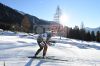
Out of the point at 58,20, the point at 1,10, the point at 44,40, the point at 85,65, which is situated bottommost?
the point at 85,65

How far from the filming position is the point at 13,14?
494ft

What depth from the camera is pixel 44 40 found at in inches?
537

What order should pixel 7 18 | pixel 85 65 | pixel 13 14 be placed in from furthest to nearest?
pixel 13 14
pixel 7 18
pixel 85 65

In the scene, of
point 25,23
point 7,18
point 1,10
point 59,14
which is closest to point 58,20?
point 59,14

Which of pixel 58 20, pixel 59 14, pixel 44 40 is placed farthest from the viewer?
pixel 59 14

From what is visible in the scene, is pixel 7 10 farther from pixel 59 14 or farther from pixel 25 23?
pixel 59 14

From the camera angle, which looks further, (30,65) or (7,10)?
(7,10)

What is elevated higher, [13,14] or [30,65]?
[13,14]

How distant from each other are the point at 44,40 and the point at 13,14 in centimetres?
14006

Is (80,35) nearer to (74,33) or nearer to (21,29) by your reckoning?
(74,33)

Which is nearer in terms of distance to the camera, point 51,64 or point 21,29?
point 51,64

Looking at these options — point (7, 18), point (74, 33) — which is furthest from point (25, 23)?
point (7, 18)

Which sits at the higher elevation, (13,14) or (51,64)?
(13,14)

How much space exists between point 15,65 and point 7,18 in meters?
133
